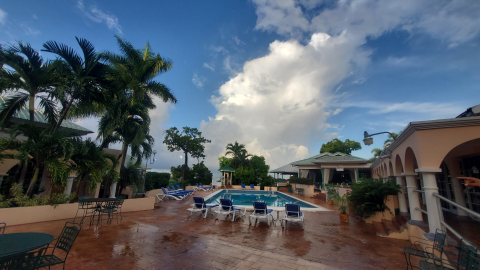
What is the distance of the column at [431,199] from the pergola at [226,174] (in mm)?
23336

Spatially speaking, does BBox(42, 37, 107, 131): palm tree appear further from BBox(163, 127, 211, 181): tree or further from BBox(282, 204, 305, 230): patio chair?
BBox(163, 127, 211, 181): tree

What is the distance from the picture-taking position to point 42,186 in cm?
875

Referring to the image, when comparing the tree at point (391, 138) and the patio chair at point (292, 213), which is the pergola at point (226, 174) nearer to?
the tree at point (391, 138)

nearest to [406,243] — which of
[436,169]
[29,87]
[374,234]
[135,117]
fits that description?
[374,234]

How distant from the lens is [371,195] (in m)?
7.25

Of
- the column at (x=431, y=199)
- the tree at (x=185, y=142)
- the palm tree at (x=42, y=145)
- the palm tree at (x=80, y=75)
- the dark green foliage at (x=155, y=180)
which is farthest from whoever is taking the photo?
the tree at (x=185, y=142)

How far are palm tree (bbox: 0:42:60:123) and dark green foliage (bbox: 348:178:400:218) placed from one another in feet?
41.3

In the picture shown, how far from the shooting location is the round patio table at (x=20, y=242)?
7.88 feet

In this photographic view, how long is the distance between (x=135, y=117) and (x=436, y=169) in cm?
1290

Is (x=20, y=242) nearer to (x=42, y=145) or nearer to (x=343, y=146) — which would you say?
(x=42, y=145)

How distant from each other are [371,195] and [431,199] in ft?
9.48

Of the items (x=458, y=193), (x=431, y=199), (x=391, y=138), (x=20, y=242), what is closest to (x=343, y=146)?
(x=391, y=138)

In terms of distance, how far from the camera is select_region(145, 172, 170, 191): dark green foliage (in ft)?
55.3

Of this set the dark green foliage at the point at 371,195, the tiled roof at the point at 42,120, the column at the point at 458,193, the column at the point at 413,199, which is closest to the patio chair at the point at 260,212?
the dark green foliage at the point at 371,195
